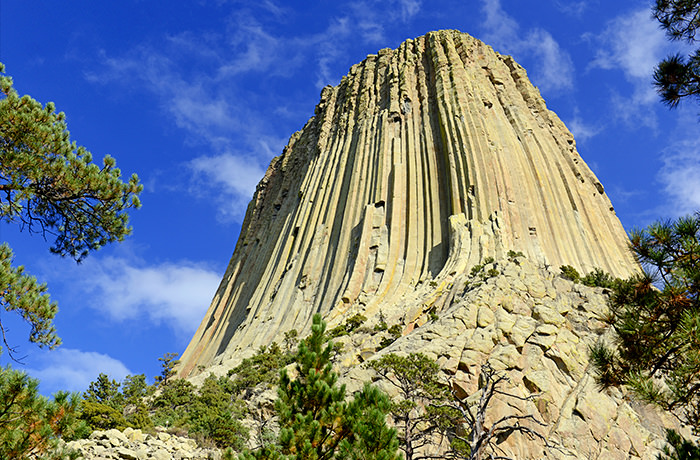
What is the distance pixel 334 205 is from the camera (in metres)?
43.9

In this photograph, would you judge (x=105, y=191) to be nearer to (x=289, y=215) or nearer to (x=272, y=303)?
(x=272, y=303)

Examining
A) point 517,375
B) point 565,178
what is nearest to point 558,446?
point 517,375

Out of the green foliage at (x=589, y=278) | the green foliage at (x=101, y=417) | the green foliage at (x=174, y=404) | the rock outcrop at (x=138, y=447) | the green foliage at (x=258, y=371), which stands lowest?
the rock outcrop at (x=138, y=447)

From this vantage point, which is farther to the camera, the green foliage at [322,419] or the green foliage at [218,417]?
the green foliage at [218,417]

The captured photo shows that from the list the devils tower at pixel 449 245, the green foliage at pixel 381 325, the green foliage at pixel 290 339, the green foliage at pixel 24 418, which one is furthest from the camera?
the green foliage at pixel 290 339

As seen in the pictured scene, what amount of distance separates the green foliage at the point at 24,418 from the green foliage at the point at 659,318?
→ 7.65m

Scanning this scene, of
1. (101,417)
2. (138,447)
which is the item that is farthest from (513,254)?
(138,447)

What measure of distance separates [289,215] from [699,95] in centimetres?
4196

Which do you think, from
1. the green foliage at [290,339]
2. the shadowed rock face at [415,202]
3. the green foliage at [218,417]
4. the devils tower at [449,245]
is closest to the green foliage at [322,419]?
the green foliage at [218,417]

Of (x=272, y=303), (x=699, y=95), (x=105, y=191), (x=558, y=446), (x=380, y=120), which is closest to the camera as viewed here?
(x=699, y=95)

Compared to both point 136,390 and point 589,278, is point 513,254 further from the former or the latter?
point 136,390

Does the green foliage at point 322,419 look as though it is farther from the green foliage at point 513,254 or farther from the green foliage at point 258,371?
the green foliage at point 513,254

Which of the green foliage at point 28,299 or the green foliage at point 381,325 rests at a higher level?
the green foliage at point 381,325

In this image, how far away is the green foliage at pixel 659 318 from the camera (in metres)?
7.33
